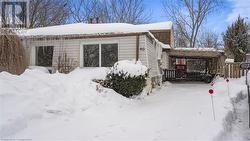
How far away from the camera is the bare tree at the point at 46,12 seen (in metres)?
32.2

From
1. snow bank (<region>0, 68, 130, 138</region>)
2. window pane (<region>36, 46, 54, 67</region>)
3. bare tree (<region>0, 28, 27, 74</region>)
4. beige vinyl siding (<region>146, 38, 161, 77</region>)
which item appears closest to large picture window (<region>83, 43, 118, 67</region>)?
beige vinyl siding (<region>146, 38, 161, 77</region>)

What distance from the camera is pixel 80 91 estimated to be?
10.6m

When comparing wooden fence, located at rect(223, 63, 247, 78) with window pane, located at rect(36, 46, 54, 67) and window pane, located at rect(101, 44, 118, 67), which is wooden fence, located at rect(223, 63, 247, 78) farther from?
window pane, located at rect(36, 46, 54, 67)

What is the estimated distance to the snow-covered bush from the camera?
1275 centimetres

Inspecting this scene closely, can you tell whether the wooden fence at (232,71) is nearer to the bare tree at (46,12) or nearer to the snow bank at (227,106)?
the snow bank at (227,106)

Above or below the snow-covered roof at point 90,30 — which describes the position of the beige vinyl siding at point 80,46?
below

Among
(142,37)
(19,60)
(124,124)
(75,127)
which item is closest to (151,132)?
(124,124)

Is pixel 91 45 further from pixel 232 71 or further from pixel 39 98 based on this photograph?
pixel 232 71

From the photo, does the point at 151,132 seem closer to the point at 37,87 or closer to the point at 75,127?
the point at 75,127


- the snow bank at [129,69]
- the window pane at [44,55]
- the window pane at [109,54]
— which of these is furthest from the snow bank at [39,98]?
the window pane at [44,55]

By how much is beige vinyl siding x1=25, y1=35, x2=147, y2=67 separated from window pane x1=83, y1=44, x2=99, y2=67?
0.25m

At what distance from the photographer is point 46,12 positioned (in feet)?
110

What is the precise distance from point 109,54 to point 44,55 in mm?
3901

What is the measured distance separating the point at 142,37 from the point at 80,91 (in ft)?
20.7
